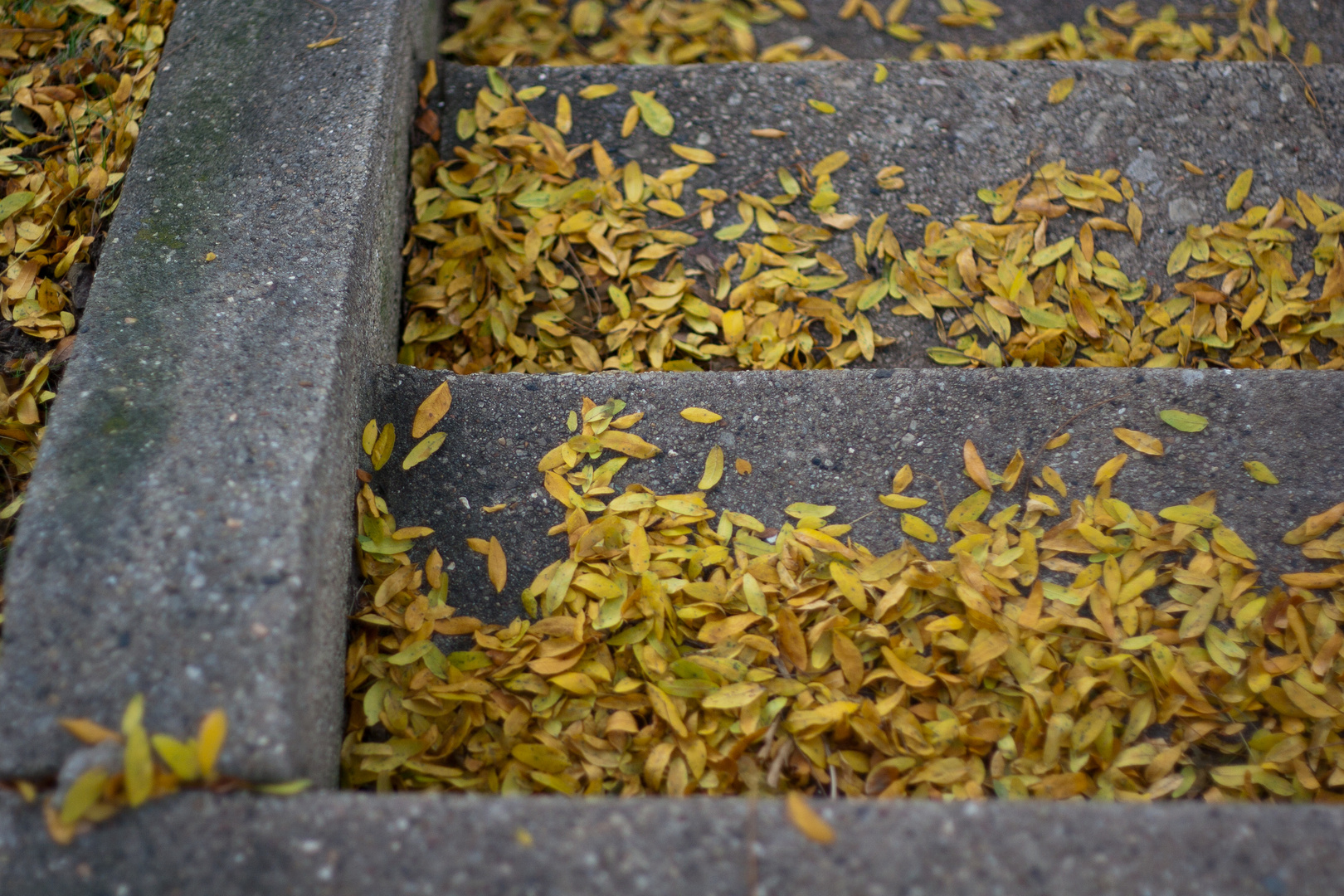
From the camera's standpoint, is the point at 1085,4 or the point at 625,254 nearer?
the point at 625,254

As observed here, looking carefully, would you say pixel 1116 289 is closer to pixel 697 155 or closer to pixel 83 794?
pixel 697 155

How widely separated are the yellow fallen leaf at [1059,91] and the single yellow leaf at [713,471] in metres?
1.30

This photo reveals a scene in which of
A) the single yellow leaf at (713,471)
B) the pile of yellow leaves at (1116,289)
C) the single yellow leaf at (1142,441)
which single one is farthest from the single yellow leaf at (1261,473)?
the single yellow leaf at (713,471)

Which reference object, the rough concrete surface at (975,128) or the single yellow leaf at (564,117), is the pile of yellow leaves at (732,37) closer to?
the rough concrete surface at (975,128)

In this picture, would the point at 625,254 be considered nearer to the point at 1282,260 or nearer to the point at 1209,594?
the point at 1209,594

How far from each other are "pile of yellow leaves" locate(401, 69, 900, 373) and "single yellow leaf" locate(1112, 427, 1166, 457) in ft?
1.69

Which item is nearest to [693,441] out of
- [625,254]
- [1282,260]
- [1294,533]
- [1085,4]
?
[625,254]

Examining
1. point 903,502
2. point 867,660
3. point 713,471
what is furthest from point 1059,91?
point 867,660

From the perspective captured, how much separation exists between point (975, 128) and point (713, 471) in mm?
1151

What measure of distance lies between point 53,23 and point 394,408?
1.24 metres

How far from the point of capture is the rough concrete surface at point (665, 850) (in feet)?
3.26

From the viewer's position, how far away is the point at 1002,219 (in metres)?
1.89

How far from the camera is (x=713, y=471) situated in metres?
1.52

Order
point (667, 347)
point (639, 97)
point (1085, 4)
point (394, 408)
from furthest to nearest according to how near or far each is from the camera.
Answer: point (1085, 4), point (639, 97), point (667, 347), point (394, 408)
